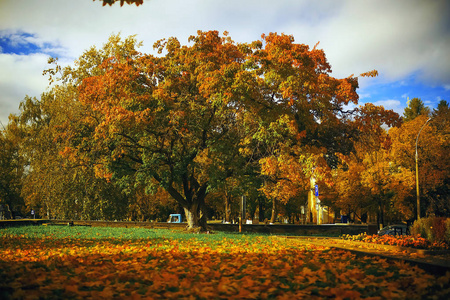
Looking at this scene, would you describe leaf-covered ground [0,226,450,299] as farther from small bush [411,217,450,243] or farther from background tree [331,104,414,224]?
background tree [331,104,414,224]

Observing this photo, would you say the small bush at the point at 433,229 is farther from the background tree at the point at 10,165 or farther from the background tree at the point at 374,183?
the background tree at the point at 10,165

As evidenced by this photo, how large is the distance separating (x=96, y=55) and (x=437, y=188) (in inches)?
1310

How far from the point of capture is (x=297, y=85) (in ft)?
55.6

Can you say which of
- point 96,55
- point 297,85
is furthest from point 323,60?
point 96,55

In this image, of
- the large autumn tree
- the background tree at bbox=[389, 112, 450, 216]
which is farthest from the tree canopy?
the background tree at bbox=[389, 112, 450, 216]

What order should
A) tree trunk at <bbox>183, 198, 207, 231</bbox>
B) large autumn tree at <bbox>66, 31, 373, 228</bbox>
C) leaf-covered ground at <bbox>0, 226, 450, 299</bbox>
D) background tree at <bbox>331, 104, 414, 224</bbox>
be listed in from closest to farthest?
leaf-covered ground at <bbox>0, 226, 450, 299</bbox> < large autumn tree at <bbox>66, 31, 373, 228</bbox> < tree trunk at <bbox>183, 198, 207, 231</bbox> < background tree at <bbox>331, 104, 414, 224</bbox>

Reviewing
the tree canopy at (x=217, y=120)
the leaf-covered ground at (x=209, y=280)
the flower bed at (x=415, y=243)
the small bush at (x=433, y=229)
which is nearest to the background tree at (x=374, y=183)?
the tree canopy at (x=217, y=120)

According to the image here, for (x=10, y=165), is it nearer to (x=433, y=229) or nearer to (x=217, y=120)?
(x=217, y=120)

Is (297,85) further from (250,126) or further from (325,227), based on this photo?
(325,227)

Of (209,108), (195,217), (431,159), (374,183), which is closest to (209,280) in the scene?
(209,108)

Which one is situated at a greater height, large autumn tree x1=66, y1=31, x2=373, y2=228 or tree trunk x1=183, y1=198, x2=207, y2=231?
large autumn tree x1=66, y1=31, x2=373, y2=228

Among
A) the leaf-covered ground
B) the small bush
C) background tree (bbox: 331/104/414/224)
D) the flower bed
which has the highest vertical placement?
background tree (bbox: 331/104/414/224)

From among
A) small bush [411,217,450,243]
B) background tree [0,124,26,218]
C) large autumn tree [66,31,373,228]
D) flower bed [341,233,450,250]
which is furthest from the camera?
background tree [0,124,26,218]

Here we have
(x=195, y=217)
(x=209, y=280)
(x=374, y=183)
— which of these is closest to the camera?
(x=209, y=280)
